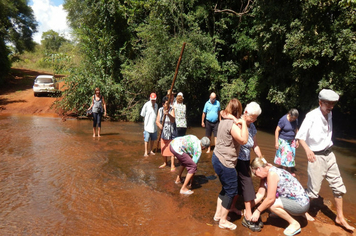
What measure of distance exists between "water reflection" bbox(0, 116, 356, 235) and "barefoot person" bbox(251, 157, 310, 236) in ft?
3.22

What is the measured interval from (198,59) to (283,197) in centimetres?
1077

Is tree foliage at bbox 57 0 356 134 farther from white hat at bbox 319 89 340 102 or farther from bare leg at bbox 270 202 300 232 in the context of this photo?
bare leg at bbox 270 202 300 232

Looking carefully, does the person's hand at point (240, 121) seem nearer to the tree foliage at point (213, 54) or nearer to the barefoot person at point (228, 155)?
the barefoot person at point (228, 155)

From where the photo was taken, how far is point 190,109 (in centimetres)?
1617

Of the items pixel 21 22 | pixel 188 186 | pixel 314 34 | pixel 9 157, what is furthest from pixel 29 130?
pixel 21 22

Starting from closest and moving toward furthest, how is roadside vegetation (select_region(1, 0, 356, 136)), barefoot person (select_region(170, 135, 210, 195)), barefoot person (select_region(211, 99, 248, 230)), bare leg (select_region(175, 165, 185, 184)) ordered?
barefoot person (select_region(211, 99, 248, 230)), barefoot person (select_region(170, 135, 210, 195)), bare leg (select_region(175, 165, 185, 184)), roadside vegetation (select_region(1, 0, 356, 136))

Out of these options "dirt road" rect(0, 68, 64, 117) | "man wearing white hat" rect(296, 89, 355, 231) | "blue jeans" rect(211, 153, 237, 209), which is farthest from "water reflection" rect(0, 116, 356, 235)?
"dirt road" rect(0, 68, 64, 117)

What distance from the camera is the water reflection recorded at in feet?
13.7

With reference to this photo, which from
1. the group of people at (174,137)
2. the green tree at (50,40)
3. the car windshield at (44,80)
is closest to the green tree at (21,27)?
the car windshield at (44,80)

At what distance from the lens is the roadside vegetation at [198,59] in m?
11.5

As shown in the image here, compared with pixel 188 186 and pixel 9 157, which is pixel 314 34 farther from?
pixel 9 157

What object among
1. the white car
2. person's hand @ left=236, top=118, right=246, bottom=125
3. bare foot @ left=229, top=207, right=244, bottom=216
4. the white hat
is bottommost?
bare foot @ left=229, top=207, right=244, bottom=216

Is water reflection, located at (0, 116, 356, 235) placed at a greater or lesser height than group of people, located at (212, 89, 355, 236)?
lesser

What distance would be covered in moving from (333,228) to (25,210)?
5.24 m
